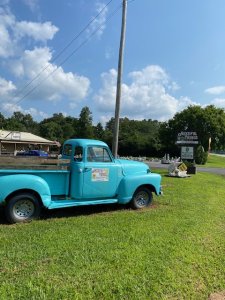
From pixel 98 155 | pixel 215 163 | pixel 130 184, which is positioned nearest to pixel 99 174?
pixel 98 155

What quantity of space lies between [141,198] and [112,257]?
14.5 feet

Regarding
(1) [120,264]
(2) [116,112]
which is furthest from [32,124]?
(1) [120,264]

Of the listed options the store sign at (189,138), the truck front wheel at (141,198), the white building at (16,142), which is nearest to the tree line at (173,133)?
→ the white building at (16,142)

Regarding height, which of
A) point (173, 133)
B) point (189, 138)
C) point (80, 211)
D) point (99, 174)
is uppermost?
point (173, 133)

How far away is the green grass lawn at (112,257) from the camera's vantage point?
178 inches

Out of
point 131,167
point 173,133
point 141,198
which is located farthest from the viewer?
point 173,133

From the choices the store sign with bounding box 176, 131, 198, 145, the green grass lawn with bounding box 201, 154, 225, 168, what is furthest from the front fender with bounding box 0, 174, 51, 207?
the green grass lawn with bounding box 201, 154, 225, 168

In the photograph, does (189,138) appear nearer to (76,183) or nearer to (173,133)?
(76,183)

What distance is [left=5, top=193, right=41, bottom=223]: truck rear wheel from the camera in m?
7.46

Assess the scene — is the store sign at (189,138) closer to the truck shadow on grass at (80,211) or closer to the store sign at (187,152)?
the store sign at (187,152)

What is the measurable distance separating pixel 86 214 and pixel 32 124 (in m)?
120

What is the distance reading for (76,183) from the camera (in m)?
8.44

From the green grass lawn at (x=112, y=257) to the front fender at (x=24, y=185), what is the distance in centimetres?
59

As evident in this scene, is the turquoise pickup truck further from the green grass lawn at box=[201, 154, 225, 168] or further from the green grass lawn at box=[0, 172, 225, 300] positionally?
the green grass lawn at box=[201, 154, 225, 168]
